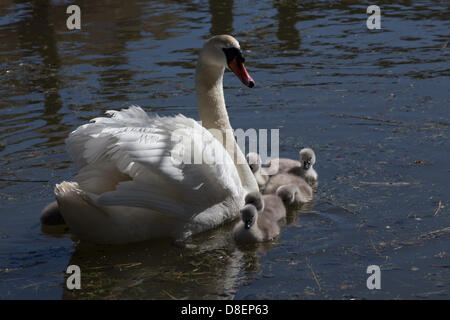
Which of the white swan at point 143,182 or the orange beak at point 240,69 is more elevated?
the orange beak at point 240,69

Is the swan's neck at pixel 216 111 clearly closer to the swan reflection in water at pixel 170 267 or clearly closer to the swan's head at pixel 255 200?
the swan's head at pixel 255 200

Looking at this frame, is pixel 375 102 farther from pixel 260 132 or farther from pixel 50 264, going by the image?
pixel 50 264

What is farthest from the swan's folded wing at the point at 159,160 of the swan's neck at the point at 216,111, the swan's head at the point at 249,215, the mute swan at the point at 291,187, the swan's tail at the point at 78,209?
the mute swan at the point at 291,187

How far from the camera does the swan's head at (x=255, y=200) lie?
23.7 ft

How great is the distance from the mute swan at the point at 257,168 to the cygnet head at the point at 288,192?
788mm

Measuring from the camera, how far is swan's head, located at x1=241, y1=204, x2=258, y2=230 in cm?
678

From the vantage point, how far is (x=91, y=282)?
6.34 metres

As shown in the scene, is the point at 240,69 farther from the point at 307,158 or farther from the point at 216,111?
the point at 307,158

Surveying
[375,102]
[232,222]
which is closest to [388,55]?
[375,102]

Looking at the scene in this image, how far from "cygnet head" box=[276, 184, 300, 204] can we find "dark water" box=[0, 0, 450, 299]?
0.89ft

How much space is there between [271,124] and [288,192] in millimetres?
2215

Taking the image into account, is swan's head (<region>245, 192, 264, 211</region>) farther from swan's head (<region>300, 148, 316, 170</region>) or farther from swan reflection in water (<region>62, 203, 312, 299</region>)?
swan's head (<region>300, 148, 316, 170</region>)

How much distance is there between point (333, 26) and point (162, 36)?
323cm

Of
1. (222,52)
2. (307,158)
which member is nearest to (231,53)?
(222,52)
